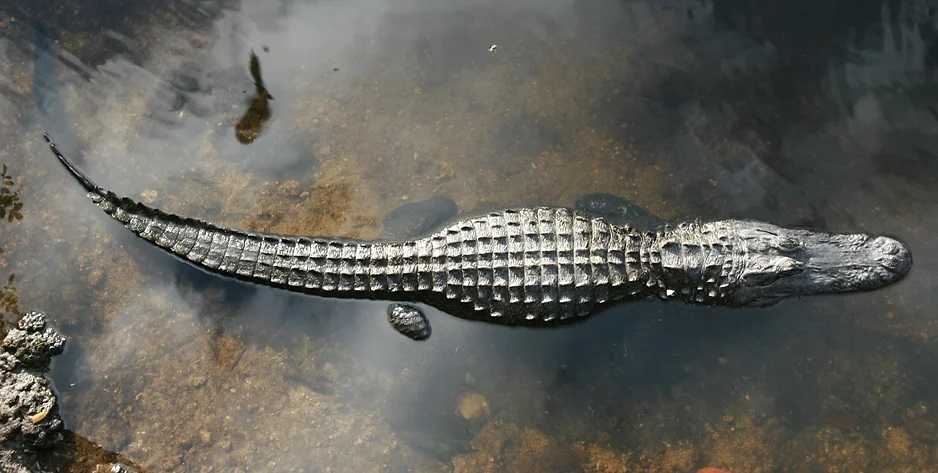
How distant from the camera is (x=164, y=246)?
4.33 metres

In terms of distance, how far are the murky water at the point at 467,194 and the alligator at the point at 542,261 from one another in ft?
0.80

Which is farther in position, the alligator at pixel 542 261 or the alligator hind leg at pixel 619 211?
the alligator hind leg at pixel 619 211

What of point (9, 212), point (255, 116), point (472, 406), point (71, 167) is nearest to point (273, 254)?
point (255, 116)

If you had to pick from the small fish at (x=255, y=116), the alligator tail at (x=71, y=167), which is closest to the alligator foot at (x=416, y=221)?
the small fish at (x=255, y=116)

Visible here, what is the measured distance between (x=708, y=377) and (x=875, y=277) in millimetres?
1322

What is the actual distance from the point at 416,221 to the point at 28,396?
111 inches

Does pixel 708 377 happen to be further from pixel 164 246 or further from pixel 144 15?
pixel 144 15

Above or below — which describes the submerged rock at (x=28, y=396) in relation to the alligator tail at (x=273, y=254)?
below

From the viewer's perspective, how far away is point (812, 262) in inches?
171

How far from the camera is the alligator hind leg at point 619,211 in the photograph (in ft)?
15.3

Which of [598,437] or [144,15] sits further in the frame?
[144,15]

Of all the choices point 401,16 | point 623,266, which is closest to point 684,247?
point 623,266

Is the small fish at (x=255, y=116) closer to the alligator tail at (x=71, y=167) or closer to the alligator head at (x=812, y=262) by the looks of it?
the alligator tail at (x=71, y=167)

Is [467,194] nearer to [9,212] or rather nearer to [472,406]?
[472,406]
